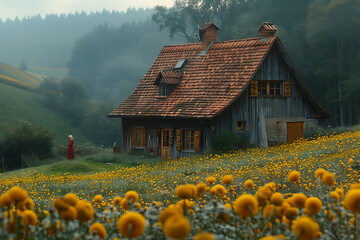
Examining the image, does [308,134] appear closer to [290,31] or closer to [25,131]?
[25,131]

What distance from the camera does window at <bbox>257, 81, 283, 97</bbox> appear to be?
25531mm

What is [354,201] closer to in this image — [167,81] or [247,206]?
[247,206]

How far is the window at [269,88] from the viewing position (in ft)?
83.8

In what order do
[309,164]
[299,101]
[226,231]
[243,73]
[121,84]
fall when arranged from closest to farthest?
[226,231] → [309,164] → [243,73] → [299,101] → [121,84]

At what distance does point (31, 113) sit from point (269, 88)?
45.2 metres

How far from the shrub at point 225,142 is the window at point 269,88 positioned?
3.67 m

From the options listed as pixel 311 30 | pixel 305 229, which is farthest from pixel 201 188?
pixel 311 30

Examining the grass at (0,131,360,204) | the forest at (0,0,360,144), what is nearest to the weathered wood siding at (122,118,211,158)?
the grass at (0,131,360,204)

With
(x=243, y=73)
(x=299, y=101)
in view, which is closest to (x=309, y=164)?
(x=243, y=73)

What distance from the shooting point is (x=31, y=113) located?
63.3 metres

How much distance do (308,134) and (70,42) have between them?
471 feet

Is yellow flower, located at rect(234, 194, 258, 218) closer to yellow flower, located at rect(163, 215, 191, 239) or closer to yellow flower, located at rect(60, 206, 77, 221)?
yellow flower, located at rect(163, 215, 191, 239)

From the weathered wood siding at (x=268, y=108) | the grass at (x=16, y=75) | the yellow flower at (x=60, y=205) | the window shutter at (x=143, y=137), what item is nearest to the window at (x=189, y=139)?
the weathered wood siding at (x=268, y=108)

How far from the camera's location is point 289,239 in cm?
375
